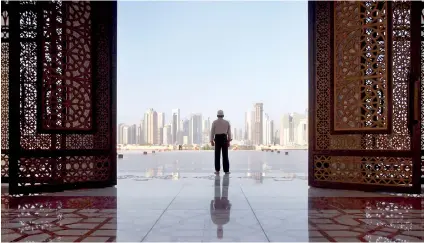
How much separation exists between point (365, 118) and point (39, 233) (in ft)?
10.1

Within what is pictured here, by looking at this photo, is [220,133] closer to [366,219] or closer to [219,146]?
[219,146]

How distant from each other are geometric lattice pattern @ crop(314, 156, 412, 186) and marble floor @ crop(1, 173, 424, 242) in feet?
0.80

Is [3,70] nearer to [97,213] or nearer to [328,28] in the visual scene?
[97,213]

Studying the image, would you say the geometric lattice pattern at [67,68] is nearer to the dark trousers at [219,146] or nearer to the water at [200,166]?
the water at [200,166]

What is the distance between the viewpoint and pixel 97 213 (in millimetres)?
2605

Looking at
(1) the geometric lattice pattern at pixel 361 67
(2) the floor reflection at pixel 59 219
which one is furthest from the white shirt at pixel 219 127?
(2) the floor reflection at pixel 59 219

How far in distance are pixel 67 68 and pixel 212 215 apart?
2355mm

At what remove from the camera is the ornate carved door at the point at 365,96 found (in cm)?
372


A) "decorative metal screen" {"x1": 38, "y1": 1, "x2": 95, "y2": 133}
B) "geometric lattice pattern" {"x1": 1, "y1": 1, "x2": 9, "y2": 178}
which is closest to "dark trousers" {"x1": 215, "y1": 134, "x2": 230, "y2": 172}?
"decorative metal screen" {"x1": 38, "y1": 1, "x2": 95, "y2": 133}

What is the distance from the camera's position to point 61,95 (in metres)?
3.95

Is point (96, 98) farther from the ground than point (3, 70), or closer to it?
closer to it

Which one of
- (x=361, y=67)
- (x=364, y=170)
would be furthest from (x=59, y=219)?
(x=361, y=67)

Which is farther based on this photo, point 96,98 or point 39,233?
point 96,98

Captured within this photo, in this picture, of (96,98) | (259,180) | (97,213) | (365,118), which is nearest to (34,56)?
(96,98)
